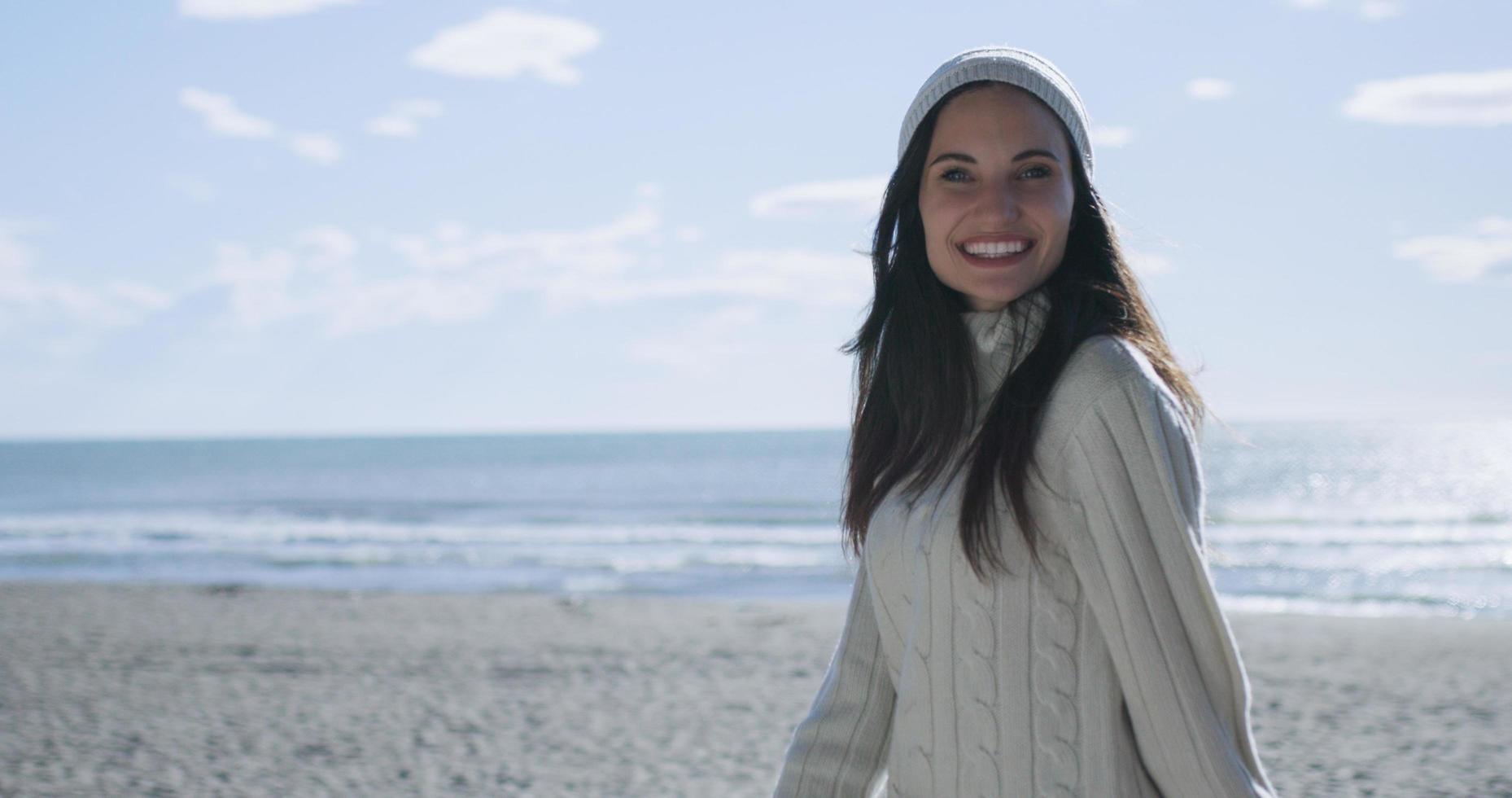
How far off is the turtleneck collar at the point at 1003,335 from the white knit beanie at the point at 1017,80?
7.8 inches

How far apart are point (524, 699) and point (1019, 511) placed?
8.31 metres

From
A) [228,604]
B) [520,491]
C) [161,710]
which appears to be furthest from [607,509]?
[161,710]

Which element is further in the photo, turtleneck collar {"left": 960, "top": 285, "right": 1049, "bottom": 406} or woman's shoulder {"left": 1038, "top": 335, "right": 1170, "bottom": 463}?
turtleneck collar {"left": 960, "top": 285, "right": 1049, "bottom": 406}

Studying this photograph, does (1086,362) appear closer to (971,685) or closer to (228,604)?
(971,685)

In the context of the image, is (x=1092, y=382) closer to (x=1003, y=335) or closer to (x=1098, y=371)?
(x=1098, y=371)

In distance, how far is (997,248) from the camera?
154 centimetres

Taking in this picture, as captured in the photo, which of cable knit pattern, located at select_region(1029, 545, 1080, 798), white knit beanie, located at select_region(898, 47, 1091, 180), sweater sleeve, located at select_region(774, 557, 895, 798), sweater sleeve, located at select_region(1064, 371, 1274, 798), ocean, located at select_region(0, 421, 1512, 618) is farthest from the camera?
ocean, located at select_region(0, 421, 1512, 618)

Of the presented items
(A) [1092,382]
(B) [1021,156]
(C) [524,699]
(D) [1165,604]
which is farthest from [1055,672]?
(C) [524,699]

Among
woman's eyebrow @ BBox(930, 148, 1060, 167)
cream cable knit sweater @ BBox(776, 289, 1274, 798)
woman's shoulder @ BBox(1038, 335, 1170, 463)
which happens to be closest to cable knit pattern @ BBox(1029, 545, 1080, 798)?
cream cable knit sweater @ BBox(776, 289, 1274, 798)

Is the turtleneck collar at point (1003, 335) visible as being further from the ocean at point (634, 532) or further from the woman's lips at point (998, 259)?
the ocean at point (634, 532)

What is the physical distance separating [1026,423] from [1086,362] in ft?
0.31

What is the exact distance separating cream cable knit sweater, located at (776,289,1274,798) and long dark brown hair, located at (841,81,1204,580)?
0.03 meters

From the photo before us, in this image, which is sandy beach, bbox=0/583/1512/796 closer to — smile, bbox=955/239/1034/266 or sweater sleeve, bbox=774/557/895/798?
sweater sleeve, bbox=774/557/895/798

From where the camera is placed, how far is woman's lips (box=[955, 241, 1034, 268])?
153 centimetres
